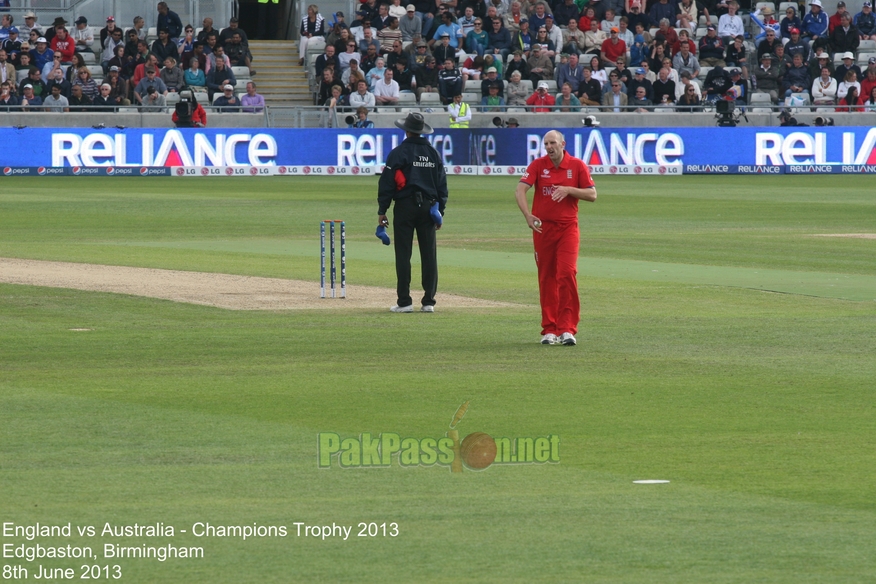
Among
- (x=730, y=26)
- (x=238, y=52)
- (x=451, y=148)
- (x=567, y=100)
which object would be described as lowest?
(x=451, y=148)

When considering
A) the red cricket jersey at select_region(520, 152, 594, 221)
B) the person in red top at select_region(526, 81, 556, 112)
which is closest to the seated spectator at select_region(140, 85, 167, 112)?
the person in red top at select_region(526, 81, 556, 112)

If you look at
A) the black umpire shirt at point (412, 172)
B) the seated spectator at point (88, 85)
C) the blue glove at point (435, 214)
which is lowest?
the blue glove at point (435, 214)

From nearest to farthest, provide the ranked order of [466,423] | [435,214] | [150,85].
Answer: [466,423], [435,214], [150,85]

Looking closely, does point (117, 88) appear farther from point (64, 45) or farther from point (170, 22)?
point (170, 22)

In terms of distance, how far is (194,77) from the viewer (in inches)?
1681

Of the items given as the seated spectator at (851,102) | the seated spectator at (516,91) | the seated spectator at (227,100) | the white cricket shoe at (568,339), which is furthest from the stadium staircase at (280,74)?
the white cricket shoe at (568,339)

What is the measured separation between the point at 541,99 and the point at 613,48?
440 centimetres

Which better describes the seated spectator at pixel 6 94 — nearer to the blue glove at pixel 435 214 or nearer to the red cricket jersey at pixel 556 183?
the blue glove at pixel 435 214

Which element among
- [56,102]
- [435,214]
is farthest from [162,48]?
[435,214]

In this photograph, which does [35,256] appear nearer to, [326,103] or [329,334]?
[329,334]

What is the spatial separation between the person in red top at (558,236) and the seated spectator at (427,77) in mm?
30987

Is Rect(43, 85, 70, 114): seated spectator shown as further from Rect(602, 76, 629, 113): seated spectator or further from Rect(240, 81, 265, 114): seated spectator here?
Rect(602, 76, 629, 113): seated spectator

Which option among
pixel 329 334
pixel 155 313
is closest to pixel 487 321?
pixel 329 334

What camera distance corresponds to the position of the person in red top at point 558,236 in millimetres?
12828
